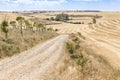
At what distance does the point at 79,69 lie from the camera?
20656 millimetres

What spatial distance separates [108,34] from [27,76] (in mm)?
53418

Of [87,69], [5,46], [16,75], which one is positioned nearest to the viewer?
[87,69]

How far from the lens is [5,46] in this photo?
145ft

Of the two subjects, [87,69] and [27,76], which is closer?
[87,69]

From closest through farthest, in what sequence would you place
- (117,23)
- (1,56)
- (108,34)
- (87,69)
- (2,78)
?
1. (87,69)
2. (2,78)
3. (1,56)
4. (108,34)
5. (117,23)

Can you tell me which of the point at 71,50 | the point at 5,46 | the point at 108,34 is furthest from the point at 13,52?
the point at 108,34

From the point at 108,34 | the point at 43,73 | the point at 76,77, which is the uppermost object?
the point at 76,77

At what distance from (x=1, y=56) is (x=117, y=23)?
50.9 metres

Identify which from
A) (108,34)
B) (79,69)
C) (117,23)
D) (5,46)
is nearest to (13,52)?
(5,46)

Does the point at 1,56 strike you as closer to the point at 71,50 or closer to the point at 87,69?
the point at 71,50

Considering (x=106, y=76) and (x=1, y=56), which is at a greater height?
(x=106, y=76)

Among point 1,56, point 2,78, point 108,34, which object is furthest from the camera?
point 108,34

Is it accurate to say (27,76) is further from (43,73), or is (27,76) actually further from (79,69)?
(79,69)

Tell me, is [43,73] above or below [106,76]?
below
